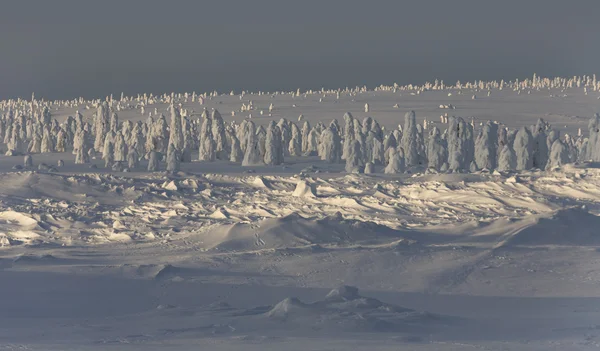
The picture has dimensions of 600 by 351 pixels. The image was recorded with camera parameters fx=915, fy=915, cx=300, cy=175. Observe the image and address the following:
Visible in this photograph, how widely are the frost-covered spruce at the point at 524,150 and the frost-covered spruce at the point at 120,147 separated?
109 ft

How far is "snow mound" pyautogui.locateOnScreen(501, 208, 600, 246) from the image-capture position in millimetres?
33781

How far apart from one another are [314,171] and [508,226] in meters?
32.3

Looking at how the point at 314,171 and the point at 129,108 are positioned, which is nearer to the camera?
the point at 314,171

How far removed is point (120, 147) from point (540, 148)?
3560 cm

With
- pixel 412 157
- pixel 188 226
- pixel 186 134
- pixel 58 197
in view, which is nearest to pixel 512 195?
pixel 188 226

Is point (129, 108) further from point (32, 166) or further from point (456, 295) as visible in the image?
point (456, 295)

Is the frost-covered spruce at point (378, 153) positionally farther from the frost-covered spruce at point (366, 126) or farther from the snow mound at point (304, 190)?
the snow mound at point (304, 190)

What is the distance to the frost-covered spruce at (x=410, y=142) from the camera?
7994cm

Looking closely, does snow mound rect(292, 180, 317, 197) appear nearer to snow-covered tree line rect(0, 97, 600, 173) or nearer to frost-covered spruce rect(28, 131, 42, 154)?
snow-covered tree line rect(0, 97, 600, 173)

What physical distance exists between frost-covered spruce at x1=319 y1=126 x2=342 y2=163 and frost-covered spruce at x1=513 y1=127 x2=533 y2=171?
55.3 feet

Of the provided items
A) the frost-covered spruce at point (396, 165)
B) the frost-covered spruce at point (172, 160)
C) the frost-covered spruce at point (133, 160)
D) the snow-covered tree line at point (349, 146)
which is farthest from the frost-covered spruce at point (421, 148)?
the frost-covered spruce at point (133, 160)

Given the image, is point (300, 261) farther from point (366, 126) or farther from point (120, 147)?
point (366, 126)

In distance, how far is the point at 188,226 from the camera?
43.0 m

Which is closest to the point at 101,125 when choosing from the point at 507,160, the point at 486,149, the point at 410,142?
the point at 410,142
